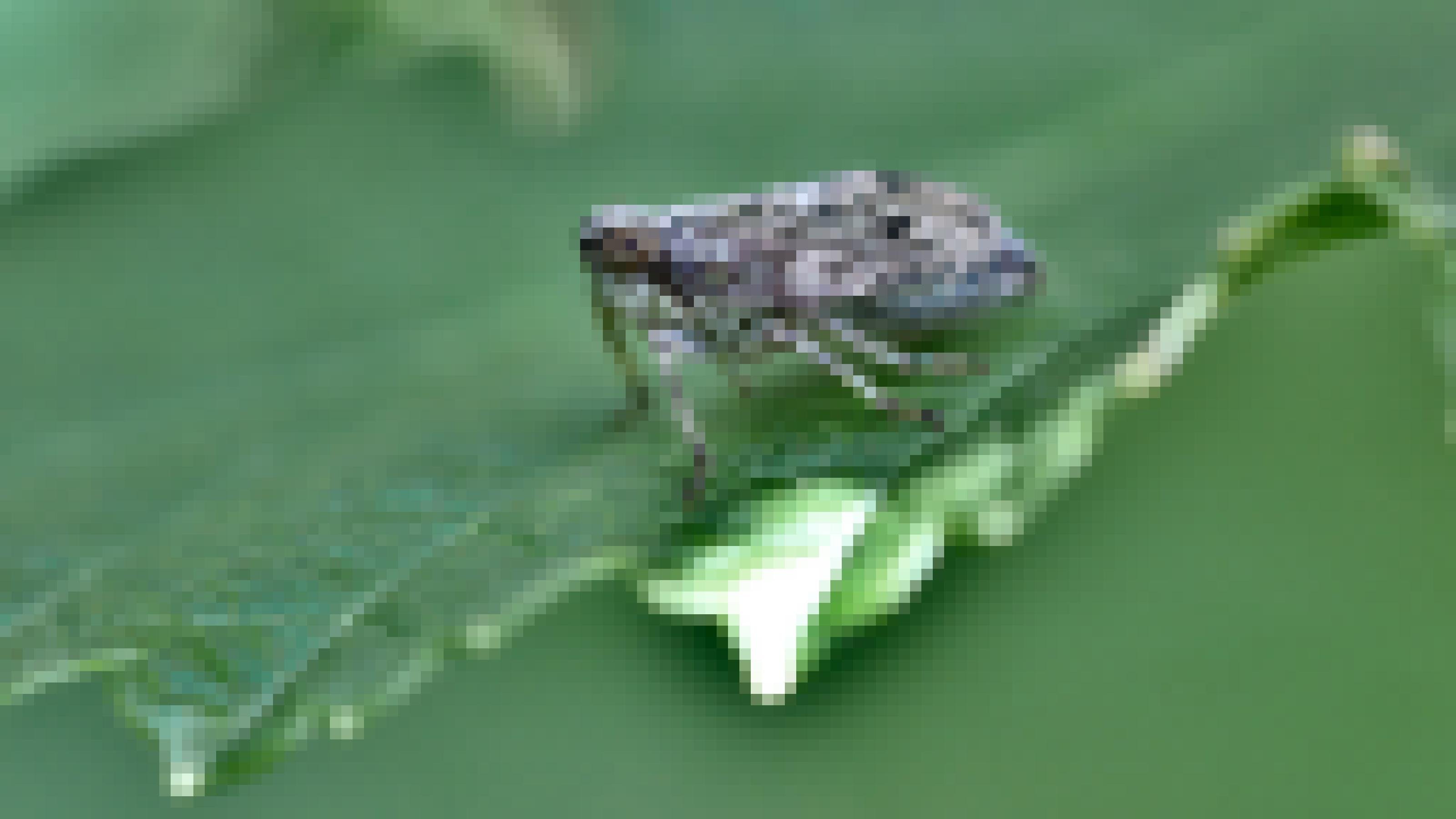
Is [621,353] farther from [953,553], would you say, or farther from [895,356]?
[953,553]

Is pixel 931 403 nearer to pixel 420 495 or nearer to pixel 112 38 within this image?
pixel 420 495

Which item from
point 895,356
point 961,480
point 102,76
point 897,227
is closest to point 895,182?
point 897,227

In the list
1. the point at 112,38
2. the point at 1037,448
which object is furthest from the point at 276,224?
the point at 1037,448

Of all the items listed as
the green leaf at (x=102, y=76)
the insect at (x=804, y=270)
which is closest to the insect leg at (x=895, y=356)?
the insect at (x=804, y=270)

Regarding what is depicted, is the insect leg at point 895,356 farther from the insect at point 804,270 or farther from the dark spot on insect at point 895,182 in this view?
the dark spot on insect at point 895,182

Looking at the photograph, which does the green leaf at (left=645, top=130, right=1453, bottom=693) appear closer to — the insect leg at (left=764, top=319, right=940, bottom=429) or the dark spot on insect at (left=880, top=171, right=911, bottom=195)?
the insect leg at (left=764, top=319, right=940, bottom=429)

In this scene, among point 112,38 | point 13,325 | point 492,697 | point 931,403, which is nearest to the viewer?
point 492,697
